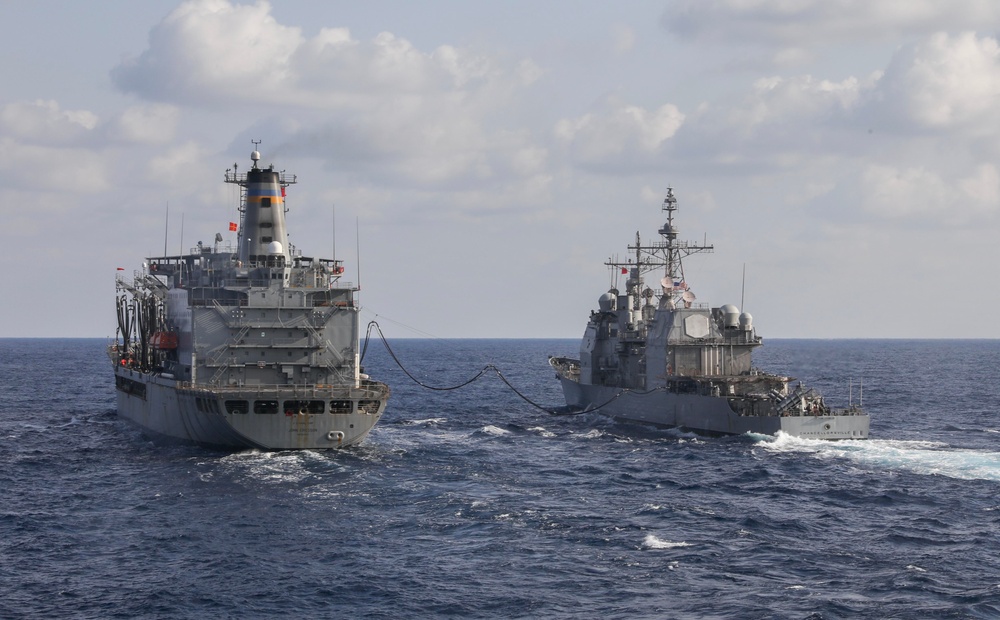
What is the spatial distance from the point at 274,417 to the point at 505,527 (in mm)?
18277

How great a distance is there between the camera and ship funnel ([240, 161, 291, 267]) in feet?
204

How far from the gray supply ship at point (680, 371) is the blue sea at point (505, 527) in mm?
1791

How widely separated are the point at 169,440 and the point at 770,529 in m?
35.4

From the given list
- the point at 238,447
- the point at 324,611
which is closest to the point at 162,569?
the point at 324,611

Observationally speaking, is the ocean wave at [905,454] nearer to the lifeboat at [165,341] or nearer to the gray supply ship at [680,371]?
the gray supply ship at [680,371]

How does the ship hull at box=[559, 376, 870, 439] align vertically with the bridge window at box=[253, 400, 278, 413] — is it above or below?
below

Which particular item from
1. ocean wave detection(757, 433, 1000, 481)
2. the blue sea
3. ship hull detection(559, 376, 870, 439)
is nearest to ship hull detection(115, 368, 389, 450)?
the blue sea

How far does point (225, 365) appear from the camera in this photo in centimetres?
5503

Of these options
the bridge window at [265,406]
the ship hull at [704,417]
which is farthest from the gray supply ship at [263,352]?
the ship hull at [704,417]

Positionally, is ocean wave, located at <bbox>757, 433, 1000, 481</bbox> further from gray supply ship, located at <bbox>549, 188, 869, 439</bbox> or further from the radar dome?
the radar dome

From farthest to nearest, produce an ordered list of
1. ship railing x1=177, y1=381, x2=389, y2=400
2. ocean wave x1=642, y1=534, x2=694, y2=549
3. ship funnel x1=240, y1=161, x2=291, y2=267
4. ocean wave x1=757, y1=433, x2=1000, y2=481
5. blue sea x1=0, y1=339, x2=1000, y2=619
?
1. ship funnel x1=240, y1=161, x2=291, y2=267
2. ship railing x1=177, y1=381, x2=389, y2=400
3. ocean wave x1=757, y1=433, x2=1000, y2=481
4. ocean wave x1=642, y1=534, x2=694, y2=549
5. blue sea x1=0, y1=339, x2=1000, y2=619

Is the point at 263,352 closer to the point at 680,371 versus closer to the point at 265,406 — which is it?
the point at 265,406

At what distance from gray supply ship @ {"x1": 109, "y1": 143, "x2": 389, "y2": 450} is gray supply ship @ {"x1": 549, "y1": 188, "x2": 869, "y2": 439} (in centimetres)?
2087

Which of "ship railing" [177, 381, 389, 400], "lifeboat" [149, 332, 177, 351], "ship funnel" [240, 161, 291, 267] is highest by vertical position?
"ship funnel" [240, 161, 291, 267]
